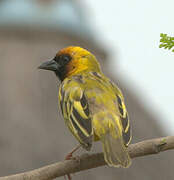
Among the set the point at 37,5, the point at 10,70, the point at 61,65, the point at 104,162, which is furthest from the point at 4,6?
the point at 104,162

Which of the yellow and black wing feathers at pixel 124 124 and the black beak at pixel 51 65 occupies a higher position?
the black beak at pixel 51 65

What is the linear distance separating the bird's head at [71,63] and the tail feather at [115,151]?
1553mm

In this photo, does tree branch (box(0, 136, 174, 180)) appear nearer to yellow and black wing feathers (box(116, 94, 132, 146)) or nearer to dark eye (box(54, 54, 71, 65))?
yellow and black wing feathers (box(116, 94, 132, 146))

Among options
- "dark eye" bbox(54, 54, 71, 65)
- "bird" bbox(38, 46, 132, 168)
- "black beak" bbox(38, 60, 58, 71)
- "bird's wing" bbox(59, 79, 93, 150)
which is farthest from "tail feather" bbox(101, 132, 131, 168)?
"dark eye" bbox(54, 54, 71, 65)

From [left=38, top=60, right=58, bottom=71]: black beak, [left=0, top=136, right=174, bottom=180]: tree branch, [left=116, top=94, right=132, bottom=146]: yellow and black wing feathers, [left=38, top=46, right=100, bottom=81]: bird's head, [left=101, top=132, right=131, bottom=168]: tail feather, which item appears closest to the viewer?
[left=0, top=136, right=174, bottom=180]: tree branch

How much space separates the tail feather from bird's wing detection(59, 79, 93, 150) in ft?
0.64

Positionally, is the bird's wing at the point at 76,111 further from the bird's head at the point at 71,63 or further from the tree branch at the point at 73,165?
the bird's head at the point at 71,63

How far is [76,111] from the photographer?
5848mm

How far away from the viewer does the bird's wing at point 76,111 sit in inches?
214

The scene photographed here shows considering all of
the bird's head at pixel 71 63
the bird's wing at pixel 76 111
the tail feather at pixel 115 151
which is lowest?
the tail feather at pixel 115 151

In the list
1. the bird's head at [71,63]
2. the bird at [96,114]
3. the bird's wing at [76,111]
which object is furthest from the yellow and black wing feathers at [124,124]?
the bird's head at [71,63]

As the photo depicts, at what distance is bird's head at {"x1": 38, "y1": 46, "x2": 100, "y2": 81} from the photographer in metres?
7.05

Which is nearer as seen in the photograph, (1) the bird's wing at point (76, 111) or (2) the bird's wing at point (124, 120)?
(1) the bird's wing at point (76, 111)

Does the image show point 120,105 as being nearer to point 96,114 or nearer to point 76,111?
point 96,114
